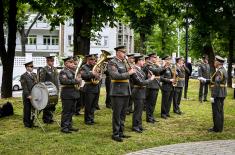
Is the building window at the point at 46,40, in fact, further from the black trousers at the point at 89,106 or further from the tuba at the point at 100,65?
the black trousers at the point at 89,106

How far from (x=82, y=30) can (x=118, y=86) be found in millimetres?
7023

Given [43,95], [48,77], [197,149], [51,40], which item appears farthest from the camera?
[51,40]

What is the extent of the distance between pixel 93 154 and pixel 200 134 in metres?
3.86

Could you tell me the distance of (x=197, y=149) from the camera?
37.3ft

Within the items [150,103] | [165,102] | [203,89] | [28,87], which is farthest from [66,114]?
[203,89]

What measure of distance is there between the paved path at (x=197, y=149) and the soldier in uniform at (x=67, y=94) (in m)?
2.77

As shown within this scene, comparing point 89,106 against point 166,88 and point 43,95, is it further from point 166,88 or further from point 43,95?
point 166,88

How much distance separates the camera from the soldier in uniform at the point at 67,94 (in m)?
13.2

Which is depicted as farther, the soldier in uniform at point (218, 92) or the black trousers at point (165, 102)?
the black trousers at point (165, 102)

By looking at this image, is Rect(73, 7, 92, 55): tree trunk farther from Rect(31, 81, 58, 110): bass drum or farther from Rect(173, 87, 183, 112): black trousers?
Rect(31, 81, 58, 110): bass drum

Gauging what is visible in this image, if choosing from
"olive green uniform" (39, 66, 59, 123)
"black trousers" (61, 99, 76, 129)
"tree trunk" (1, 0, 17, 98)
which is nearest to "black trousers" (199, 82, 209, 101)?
"tree trunk" (1, 0, 17, 98)

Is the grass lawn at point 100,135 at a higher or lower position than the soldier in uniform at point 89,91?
lower

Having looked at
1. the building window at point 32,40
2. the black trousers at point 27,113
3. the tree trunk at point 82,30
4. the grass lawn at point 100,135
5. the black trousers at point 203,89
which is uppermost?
the building window at point 32,40

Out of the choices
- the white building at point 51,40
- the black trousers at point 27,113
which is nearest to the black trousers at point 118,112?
the black trousers at point 27,113
